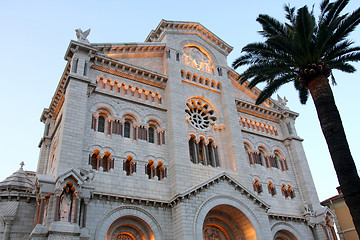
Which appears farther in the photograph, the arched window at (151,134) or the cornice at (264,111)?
the cornice at (264,111)

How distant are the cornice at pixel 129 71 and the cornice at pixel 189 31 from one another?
5124 millimetres

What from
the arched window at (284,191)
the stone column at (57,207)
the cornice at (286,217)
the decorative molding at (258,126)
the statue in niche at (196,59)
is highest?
the statue in niche at (196,59)

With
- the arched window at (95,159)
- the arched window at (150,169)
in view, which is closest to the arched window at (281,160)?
the arched window at (150,169)

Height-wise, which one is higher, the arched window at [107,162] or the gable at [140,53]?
the gable at [140,53]

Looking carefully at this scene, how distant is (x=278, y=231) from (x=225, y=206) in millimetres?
6426

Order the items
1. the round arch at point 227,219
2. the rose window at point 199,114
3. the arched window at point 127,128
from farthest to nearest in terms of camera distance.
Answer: the rose window at point 199,114
the arched window at point 127,128
the round arch at point 227,219

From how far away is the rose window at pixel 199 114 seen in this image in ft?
88.1

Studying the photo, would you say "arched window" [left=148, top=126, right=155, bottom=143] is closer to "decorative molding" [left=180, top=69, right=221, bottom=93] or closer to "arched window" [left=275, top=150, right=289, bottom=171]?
"decorative molding" [left=180, top=69, right=221, bottom=93]

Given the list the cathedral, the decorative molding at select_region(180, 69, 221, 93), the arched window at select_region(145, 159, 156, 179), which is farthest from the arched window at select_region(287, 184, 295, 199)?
the arched window at select_region(145, 159, 156, 179)

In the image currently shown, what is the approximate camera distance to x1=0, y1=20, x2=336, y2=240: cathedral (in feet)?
64.0

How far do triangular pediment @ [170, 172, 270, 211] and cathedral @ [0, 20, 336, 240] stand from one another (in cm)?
7

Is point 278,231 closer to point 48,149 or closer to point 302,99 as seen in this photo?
point 302,99

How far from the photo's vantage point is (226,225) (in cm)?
2417

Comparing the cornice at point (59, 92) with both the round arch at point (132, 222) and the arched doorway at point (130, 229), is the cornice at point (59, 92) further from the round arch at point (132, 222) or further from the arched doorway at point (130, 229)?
the arched doorway at point (130, 229)
